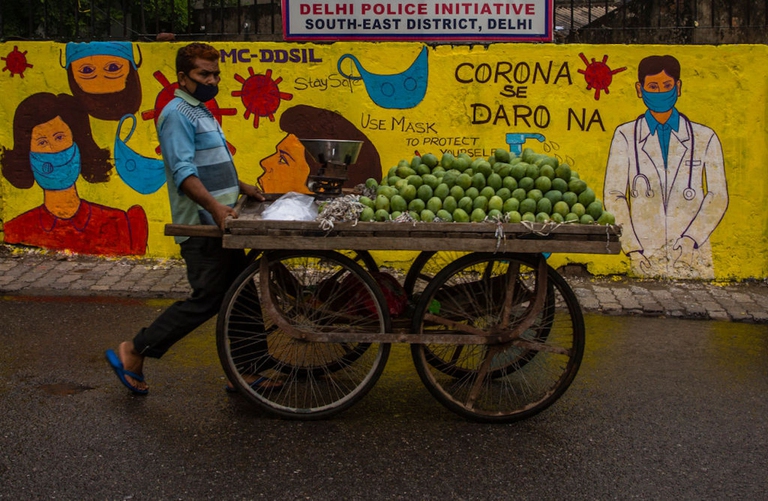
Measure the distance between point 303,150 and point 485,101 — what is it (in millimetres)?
1718

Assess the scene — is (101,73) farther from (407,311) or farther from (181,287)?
(407,311)

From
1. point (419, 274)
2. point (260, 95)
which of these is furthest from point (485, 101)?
point (419, 274)

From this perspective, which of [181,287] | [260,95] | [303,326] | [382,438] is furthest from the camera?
[260,95]

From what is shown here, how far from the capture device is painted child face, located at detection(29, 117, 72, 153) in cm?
743

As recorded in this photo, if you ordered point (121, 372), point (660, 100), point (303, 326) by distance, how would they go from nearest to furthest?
point (303, 326) → point (121, 372) → point (660, 100)

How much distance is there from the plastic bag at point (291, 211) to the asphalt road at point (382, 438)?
3.36 ft

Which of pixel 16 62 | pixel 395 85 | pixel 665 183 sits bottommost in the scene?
pixel 665 183

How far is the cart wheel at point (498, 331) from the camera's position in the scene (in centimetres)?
395

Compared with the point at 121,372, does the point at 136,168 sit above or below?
above

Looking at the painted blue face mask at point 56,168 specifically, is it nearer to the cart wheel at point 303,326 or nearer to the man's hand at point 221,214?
the cart wheel at point 303,326

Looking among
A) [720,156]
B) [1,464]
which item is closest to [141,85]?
[1,464]

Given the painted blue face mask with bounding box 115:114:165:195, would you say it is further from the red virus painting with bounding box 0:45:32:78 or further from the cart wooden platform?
the cart wooden platform

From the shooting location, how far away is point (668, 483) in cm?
336

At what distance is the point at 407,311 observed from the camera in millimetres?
4219
